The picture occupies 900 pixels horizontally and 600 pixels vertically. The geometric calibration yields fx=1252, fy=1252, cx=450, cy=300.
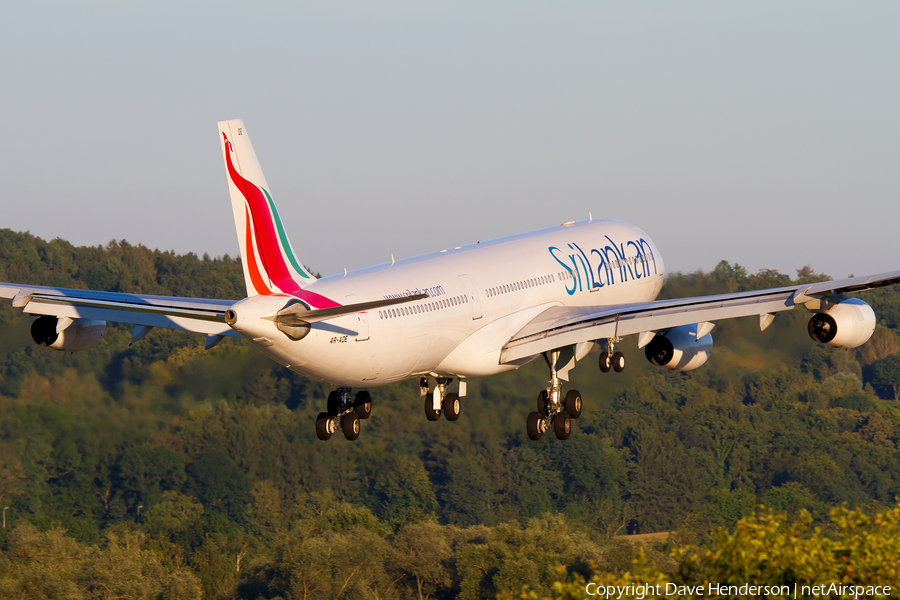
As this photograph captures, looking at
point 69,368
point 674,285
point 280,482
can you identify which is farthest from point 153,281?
point 674,285

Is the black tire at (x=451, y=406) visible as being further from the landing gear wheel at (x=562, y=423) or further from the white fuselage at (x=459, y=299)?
the landing gear wheel at (x=562, y=423)

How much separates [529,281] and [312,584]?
6333 centimetres

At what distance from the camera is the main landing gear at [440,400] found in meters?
36.3

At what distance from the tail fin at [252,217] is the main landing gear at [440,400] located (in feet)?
29.0

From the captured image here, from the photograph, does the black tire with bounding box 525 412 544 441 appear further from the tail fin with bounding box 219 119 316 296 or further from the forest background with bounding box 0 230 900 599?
the forest background with bounding box 0 230 900 599

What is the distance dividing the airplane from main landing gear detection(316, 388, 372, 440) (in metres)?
0.04

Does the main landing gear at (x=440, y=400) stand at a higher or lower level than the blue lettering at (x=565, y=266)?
lower

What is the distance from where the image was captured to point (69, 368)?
78938 mm

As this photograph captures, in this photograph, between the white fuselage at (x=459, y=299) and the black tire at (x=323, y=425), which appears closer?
the white fuselage at (x=459, y=299)

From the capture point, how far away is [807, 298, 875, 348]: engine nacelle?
106ft

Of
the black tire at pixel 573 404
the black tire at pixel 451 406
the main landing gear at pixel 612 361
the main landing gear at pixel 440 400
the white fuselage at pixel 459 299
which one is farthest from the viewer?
the black tire at pixel 573 404

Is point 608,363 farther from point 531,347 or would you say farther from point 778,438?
point 778,438

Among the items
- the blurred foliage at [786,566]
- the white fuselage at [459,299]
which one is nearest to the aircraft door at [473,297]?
the white fuselage at [459,299]

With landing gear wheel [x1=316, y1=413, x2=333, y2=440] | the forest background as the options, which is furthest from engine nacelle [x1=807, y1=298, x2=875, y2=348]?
the forest background
